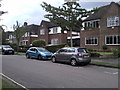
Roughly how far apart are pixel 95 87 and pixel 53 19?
17.2 meters

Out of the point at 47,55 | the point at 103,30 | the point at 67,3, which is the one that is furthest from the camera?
the point at 103,30

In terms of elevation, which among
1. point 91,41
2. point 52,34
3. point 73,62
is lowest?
point 73,62

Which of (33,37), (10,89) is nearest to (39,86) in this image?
(10,89)

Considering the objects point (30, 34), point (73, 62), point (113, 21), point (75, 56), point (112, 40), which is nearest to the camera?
point (75, 56)

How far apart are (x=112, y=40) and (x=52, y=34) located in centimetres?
2064

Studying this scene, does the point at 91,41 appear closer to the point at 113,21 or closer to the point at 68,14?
the point at 113,21

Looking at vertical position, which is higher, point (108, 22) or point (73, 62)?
point (108, 22)

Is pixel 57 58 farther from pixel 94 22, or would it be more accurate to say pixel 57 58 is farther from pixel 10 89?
pixel 94 22

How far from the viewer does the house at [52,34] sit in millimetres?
45312

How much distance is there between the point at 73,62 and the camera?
15617 mm

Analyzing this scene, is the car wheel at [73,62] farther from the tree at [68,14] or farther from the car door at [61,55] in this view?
the tree at [68,14]

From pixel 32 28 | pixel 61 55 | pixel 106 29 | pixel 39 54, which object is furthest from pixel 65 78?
pixel 32 28

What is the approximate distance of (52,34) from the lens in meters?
47.8

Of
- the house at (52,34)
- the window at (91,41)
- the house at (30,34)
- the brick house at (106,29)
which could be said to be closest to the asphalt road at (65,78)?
the brick house at (106,29)
